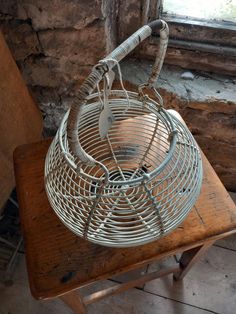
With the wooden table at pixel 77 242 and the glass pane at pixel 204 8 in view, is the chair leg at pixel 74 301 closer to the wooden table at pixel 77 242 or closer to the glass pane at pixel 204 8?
the wooden table at pixel 77 242

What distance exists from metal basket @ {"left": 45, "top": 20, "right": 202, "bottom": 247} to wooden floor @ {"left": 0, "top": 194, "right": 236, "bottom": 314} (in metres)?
0.55

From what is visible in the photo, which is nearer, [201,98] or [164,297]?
[201,98]

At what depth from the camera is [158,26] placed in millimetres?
518

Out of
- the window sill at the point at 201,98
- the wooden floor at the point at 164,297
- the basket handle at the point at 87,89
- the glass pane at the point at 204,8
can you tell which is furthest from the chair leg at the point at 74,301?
the glass pane at the point at 204,8

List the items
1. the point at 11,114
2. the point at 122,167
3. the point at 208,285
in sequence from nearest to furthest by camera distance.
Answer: the point at 122,167 < the point at 11,114 < the point at 208,285

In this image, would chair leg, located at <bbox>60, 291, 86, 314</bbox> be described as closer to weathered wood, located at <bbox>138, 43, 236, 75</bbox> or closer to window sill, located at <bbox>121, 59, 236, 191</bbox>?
window sill, located at <bbox>121, 59, 236, 191</bbox>

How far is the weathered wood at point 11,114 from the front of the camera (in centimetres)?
85

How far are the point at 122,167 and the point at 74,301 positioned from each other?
1.22ft

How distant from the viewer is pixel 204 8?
38.7 inches

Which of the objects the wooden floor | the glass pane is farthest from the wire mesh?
the wooden floor

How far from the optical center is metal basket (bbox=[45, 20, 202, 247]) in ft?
1.46

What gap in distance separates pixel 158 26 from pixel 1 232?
990 mm

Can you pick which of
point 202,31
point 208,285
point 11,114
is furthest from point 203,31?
point 208,285

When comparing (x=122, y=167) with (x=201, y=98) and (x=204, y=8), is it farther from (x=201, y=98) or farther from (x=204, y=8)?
(x=204, y=8)
